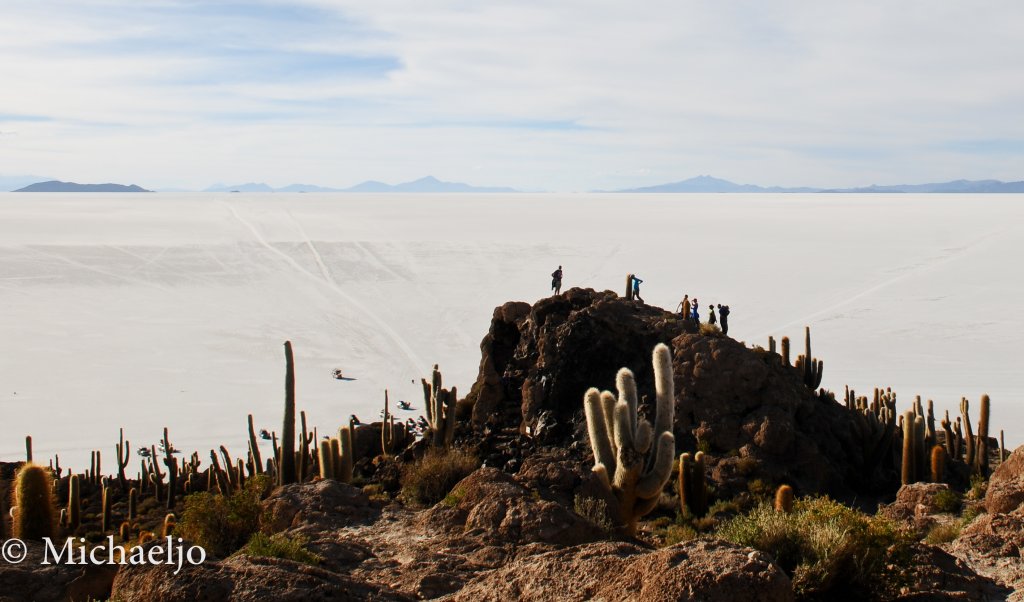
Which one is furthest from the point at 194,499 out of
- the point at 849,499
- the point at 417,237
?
the point at 417,237

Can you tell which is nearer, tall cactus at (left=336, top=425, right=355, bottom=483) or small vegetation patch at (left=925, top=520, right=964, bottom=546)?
small vegetation patch at (left=925, top=520, right=964, bottom=546)

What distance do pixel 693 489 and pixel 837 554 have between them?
6.93 m

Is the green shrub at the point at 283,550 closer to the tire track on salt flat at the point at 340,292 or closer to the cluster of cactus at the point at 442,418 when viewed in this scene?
the cluster of cactus at the point at 442,418

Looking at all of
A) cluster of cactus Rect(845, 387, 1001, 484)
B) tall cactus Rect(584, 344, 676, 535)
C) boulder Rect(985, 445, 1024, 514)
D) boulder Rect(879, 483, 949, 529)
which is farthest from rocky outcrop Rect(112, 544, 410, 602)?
cluster of cactus Rect(845, 387, 1001, 484)

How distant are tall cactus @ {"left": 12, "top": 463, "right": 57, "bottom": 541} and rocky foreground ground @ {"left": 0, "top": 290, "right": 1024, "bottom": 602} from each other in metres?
2.12

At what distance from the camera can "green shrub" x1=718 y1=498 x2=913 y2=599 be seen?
7105 millimetres

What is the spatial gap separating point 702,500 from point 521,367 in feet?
17.1

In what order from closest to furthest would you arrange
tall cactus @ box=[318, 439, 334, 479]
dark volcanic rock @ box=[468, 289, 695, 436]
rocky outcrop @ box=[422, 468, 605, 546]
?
rocky outcrop @ box=[422, 468, 605, 546] → tall cactus @ box=[318, 439, 334, 479] → dark volcanic rock @ box=[468, 289, 695, 436]

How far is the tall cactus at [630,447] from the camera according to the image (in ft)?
36.5

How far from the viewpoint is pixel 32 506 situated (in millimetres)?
8914

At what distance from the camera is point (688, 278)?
51500 mm

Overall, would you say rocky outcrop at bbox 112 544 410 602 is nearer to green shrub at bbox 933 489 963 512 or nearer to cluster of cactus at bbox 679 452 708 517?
cluster of cactus at bbox 679 452 708 517

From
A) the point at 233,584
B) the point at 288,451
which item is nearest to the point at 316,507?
the point at 233,584

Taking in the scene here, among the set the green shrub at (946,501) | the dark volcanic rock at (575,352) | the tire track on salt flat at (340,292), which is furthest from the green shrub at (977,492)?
the tire track on salt flat at (340,292)
